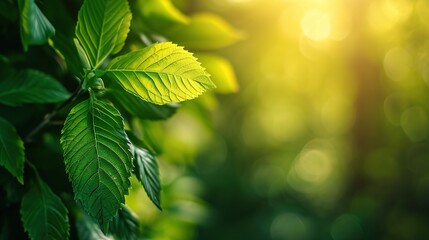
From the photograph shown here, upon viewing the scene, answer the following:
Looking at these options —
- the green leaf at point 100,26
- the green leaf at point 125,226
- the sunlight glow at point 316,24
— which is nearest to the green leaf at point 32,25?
the green leaf at point 100,26

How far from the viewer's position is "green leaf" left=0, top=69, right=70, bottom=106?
118cm

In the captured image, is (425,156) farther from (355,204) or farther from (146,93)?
(146,93)

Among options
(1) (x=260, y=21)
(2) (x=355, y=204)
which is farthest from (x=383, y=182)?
(1) (x=260, y=21)

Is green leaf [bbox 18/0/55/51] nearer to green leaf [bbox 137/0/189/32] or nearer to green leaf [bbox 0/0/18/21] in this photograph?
green leaf [bbox 0/0/18/21]

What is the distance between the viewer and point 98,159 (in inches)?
36.3

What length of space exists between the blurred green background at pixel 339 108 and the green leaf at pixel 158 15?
498 centimetres

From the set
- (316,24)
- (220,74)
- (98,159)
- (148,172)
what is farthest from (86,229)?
(316,24)

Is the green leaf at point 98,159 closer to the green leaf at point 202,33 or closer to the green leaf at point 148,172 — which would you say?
the green leaf at point 148,172

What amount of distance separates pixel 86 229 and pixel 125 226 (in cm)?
9

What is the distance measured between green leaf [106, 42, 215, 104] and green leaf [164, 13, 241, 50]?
62 centimetres

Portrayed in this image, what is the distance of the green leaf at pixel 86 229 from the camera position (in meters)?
1.20

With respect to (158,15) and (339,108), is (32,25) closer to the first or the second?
(158,15)

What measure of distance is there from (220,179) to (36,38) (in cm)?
783

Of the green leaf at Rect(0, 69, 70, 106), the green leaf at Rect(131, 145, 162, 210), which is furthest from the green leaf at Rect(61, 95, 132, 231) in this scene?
the green leaf at Rect(0, 69, 70, 106)
